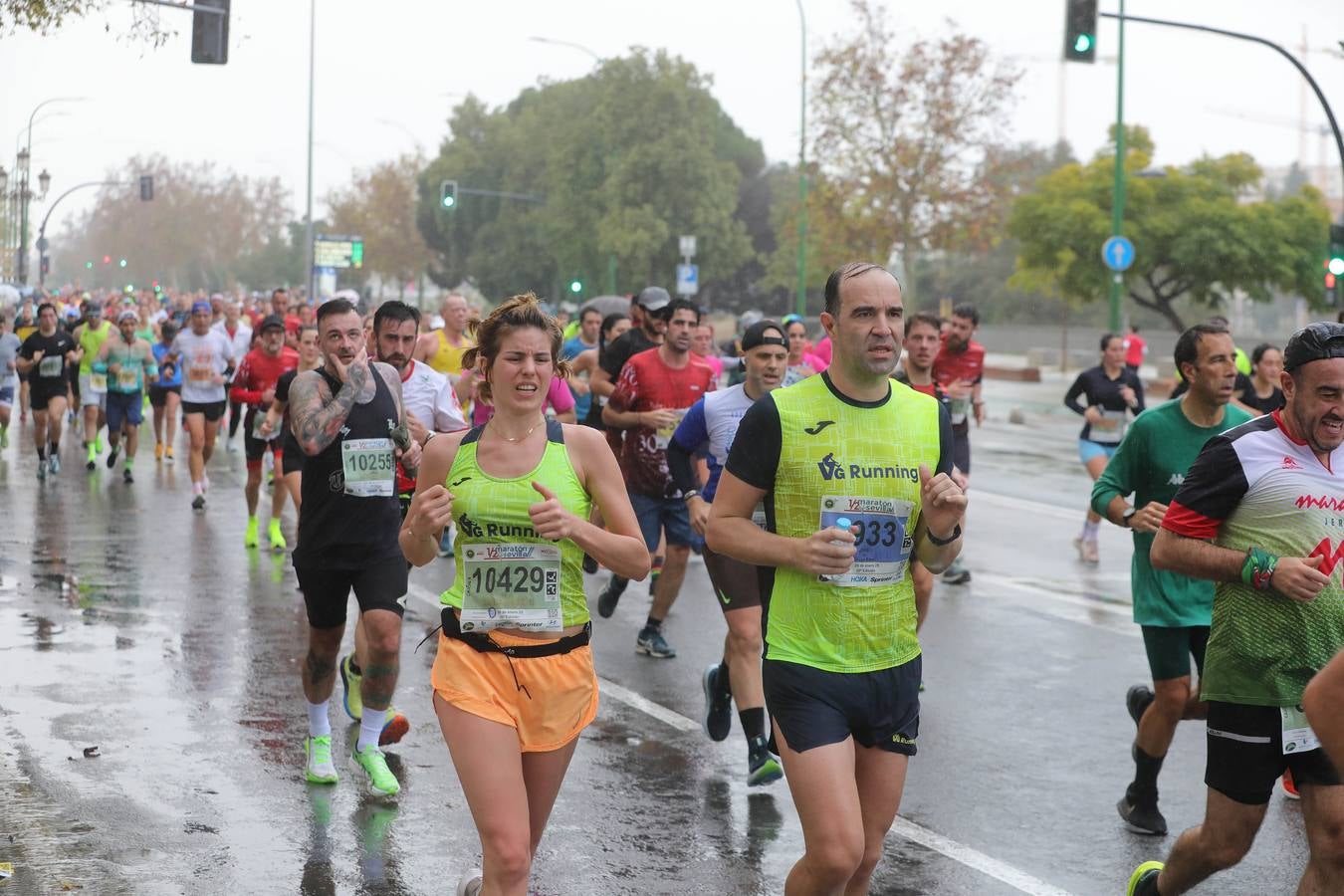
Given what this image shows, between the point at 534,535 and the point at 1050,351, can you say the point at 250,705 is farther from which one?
the point at 1050,351

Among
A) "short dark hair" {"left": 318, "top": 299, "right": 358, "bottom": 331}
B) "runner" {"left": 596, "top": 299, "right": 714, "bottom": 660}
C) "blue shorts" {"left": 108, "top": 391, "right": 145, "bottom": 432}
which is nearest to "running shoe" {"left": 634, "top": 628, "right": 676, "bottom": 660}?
"runner" {"left": 596, "top": 299, "right": 714, "bottom": 660}

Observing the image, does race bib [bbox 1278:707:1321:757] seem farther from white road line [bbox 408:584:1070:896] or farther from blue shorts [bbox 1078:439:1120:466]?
blue shorts [bbox 1078:439:1120:466]

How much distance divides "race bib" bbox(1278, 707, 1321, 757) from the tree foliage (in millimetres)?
52488

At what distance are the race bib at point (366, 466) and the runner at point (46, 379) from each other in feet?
41.6

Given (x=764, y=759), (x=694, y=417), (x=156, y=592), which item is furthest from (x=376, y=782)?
(x=156, y=592)

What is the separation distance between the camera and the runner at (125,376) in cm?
1816

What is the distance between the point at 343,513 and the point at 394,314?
962 millimetres

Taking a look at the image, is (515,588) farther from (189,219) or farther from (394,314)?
(189,219)

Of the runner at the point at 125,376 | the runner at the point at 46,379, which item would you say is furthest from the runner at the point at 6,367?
the runner at the point at 125,376

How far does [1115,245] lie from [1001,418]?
379cm

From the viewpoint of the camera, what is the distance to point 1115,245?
3180 centimetres

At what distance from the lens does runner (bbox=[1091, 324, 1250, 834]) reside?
239 inches

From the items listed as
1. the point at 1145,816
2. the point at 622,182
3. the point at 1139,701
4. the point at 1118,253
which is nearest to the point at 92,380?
the point at 1139,701

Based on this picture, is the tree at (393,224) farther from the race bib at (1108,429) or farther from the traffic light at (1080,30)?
the race bib at (1108,429)
